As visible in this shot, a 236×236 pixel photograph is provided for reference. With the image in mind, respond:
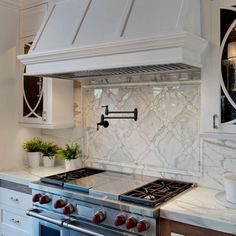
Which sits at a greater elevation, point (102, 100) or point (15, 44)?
point (15, 44)

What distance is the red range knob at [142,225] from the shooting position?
1.61 metres

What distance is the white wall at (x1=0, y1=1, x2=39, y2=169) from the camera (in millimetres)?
2689

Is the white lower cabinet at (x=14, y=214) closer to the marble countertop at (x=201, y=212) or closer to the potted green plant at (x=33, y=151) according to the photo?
the potted green plant at (x=33, y=151)

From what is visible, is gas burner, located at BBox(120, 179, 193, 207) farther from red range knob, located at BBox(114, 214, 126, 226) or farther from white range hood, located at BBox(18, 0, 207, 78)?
white range hood, located at BBox(18, 0, 207, 78)

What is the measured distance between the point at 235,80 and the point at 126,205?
37.2 inches

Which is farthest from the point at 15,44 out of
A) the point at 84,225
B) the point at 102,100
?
the point at 84,225

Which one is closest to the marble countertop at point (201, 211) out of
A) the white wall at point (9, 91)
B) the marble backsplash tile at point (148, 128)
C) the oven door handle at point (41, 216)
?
the marble backsplash tile at point (148, 128)

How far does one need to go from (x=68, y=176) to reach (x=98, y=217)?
2.04 ft

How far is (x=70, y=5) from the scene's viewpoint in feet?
7.53

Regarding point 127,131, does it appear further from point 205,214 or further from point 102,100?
point 205,214

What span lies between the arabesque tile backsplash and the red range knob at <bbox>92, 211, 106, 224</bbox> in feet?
2.17

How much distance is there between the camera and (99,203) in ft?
6.03

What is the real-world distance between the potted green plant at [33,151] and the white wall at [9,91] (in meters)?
0.08

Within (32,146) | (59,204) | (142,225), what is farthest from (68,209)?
(32,146)
